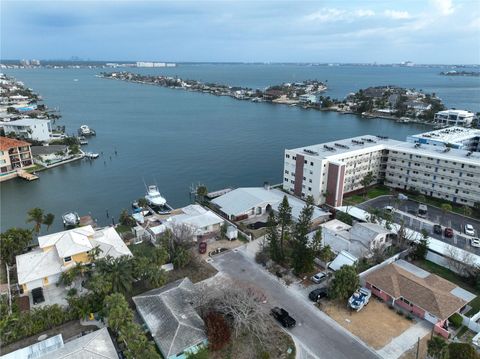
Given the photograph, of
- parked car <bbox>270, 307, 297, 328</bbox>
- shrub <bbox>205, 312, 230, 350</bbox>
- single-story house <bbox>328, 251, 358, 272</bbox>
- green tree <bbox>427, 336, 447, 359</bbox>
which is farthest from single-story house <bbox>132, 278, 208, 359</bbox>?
green tree <bbox>427, 336, 447, 359</bbox>

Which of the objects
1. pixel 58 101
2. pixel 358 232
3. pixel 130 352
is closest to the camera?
pixel 130 352

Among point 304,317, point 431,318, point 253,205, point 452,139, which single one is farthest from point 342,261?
point 452,139

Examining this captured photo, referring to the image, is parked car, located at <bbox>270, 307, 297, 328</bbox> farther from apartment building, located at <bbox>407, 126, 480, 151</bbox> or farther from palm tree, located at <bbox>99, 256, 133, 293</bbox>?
apartment building, located at <bbox>407, 126, 480, 151</bbox>

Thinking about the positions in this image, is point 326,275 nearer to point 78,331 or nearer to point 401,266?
point 401,266

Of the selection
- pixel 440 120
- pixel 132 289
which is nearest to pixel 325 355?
pixel 132 289

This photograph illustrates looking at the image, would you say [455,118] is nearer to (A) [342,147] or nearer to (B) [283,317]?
(A) [342,147]
